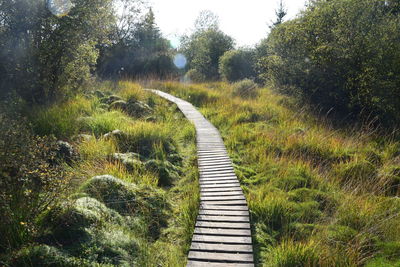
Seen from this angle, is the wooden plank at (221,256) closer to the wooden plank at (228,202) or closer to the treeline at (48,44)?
the wooden plank at (228,202)

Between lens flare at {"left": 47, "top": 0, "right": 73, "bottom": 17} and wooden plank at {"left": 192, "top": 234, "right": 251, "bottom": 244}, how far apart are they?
25.2ft

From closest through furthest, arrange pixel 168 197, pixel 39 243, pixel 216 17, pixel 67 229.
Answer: pixel 39 243
pixel 67 229
pixel 168 197
pixel 216 17

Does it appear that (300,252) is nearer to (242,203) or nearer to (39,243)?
(242,203)

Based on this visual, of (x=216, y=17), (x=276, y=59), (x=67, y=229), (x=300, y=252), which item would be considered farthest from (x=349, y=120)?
(x=216, y=17)

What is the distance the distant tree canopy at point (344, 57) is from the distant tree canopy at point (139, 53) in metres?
11.2

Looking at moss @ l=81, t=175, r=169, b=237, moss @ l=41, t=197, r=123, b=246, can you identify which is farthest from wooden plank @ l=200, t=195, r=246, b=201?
moss @ l=41, t=197, r=123, b=246

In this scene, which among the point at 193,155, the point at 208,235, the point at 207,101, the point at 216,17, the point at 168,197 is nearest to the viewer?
the point at 208,235

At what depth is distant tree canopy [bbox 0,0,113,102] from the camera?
748cm

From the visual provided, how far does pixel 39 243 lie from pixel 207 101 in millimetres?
10251

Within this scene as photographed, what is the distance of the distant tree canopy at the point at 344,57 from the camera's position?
8.59 m

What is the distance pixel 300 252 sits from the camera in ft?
10.0

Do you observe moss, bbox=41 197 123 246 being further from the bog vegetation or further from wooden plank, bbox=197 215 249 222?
wooden plank, bbox=197 215 249 222

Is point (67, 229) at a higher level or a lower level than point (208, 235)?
higher

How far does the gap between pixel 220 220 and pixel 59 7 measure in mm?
7804
